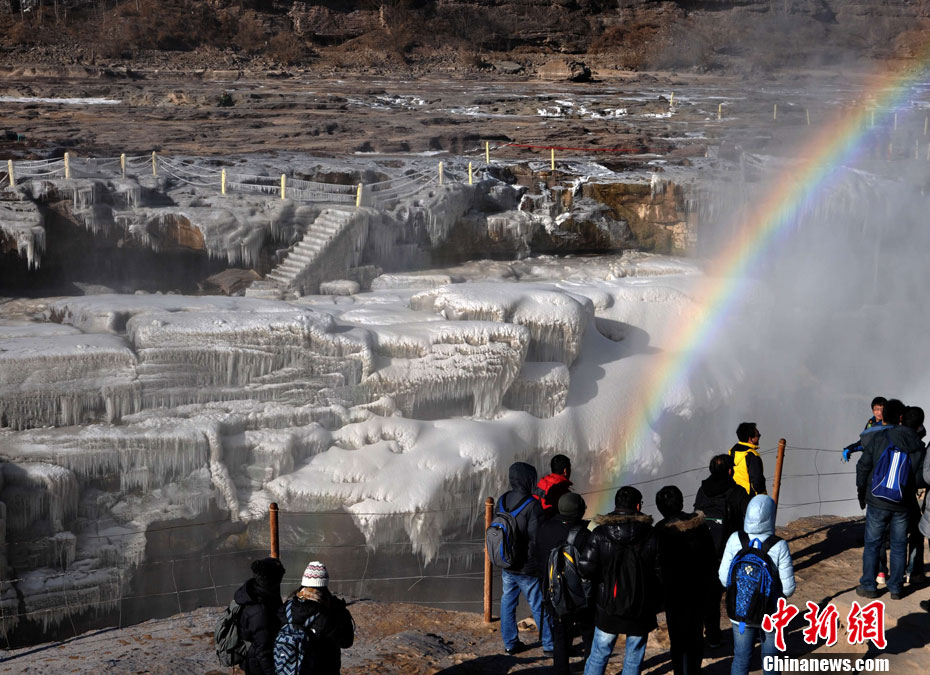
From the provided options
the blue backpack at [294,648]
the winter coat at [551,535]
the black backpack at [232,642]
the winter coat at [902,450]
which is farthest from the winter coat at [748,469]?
the black backpack at [232,642]

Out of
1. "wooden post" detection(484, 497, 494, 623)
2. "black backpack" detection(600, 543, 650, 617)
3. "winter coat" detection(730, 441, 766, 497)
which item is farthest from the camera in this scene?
"wooden post" detection(484, 497, 494, 623)

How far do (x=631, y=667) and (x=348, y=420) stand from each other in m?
6.74

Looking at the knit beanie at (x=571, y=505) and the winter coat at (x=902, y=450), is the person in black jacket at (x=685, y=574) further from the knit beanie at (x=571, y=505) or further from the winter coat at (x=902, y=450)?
the winter coat at (x=902, y=450)

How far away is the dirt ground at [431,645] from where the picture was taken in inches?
215

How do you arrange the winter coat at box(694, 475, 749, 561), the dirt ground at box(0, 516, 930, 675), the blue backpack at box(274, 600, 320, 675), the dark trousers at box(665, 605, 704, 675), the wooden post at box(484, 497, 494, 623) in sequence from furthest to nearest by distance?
the wooden post at box(484, 497, 494, 623) < the dirt ground at box(0, 516, 930, 675) < the winter coat at box(694, 475, 749, 561) < the dark trousers at box(665, 605, 704, 675) < the blue backpack at box(274, 600, 320, 675)

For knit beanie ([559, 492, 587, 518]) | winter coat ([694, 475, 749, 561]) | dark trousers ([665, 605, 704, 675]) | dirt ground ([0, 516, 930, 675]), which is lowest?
dirt ground ([0, 516, 930, 675])

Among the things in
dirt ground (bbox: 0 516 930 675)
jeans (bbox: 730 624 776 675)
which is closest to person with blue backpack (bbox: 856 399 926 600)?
dirt ground (bbox: 0 516 930 675)

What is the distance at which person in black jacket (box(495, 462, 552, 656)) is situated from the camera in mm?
5086

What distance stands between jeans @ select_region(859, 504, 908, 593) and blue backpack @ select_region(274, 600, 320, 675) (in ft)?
11.6

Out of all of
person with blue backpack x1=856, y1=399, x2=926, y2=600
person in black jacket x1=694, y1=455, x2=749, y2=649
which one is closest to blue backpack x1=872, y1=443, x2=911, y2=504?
person with blue backpack x1=856, y1=399, x2=926, y2=600

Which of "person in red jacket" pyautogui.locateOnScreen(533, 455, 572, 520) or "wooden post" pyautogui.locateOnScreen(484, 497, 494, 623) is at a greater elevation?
"person in red jacket" pyautogui.locateOnScreen(533, 455, 572, 520)

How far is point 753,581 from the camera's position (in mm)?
4484

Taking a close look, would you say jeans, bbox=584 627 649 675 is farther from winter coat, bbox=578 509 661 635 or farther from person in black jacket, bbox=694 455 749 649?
person in black jacket, bbox=694 455 749 649

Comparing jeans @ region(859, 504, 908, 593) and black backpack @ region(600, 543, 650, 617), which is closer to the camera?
black backpack @ region(600, 543, 650, 617)
